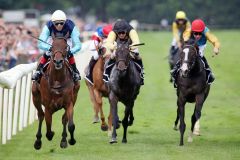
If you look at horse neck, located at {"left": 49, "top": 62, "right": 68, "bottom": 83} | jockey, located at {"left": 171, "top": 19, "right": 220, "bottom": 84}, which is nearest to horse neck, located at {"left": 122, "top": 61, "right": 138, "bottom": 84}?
jockey, located at {"left": 171, "top": 19, "right": 220, "bottom": 84}

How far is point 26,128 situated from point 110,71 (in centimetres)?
231

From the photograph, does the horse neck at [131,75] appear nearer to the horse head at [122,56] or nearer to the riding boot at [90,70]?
the horse head at [122,56]

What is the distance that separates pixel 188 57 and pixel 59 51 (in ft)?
8.23

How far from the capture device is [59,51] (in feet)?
43.7

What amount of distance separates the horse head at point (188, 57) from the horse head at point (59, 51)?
2.25 meters

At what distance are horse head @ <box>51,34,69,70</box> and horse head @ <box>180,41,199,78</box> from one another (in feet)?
7.37

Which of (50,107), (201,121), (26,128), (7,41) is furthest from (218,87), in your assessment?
(50,107)

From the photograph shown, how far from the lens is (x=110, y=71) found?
16.1 meters

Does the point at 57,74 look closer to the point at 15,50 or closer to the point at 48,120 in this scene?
the point at 48,120

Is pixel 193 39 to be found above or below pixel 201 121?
above

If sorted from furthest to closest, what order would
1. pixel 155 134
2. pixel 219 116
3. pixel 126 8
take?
pixel 126 8 < pixel 219 116 < pixel 155 134

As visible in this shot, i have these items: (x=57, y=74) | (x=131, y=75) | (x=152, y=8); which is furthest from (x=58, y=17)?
(x=152, y=8)

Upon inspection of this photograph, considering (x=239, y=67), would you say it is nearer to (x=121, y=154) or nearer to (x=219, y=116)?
(x=219, y=116)

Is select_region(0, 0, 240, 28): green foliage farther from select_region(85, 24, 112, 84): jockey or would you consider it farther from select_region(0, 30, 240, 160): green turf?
select_region(85, 24, 112, 84): jockey
